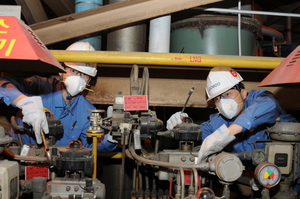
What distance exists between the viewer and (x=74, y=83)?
6.66 ft

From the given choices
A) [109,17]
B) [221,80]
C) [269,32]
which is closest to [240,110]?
[221,80]

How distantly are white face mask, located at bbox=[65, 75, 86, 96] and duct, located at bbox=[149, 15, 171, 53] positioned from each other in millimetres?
535

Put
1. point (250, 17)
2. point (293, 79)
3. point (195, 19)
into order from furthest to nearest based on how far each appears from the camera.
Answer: point (250, 17), point (195, 19), point (293, 79)

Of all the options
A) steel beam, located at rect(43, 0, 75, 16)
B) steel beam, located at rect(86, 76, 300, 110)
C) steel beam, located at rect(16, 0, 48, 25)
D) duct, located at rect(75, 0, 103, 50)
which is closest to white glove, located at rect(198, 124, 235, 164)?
steel beam, located at rect(86, 76, 300, 110)

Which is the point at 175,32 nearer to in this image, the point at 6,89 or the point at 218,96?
the point at 218,96

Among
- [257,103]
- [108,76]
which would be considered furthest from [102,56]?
[257,103]

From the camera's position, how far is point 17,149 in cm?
157

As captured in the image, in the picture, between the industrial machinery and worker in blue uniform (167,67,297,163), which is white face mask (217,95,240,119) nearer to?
worker in blue uniform (167,67,297,163)

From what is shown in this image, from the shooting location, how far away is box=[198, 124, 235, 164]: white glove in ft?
5.12

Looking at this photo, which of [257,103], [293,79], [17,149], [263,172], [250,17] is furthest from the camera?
[250,17]

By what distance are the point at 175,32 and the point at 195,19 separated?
7.6 inches

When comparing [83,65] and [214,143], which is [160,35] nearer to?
[83,65]

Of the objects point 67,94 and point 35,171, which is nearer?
point 35,171

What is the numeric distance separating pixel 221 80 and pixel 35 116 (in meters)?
1.15
